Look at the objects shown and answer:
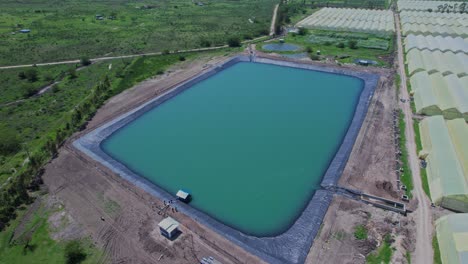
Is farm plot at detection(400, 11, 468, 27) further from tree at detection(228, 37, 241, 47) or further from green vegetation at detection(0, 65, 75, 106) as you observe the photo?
green vegetation at detection(0, 65, 75, 106)

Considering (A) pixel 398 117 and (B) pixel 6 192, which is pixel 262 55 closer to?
(A) pixel 398 117

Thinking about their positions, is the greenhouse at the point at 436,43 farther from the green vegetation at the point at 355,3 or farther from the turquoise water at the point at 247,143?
the green vegetation at the point at 355,3

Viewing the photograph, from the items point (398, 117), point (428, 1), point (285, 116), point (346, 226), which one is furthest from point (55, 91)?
point (428, 1)

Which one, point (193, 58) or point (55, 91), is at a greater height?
point (193, 58)

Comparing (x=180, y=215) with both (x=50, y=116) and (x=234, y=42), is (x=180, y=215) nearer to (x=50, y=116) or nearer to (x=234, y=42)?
(x=50, y=116)

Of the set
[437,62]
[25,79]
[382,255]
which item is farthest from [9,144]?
[437,62]

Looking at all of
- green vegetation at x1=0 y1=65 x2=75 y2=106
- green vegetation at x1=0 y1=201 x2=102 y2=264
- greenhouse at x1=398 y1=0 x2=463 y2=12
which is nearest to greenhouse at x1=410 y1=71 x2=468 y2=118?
green vegetation at x1=0 y1=201 x2=102 y2=264
